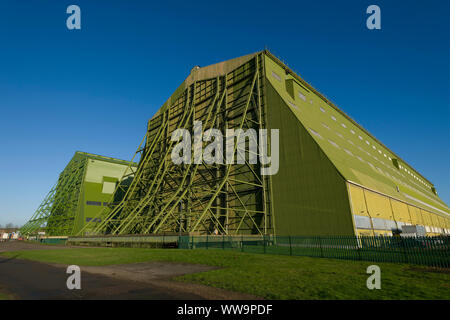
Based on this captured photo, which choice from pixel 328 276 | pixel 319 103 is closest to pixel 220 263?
pixel 328 276

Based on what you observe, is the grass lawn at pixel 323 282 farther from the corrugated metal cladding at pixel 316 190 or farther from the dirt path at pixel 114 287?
the corrugated metal cladding at pixel 316 190

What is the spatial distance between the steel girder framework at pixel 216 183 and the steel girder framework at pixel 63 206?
21.9 meters

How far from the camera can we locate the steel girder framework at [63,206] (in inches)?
2034

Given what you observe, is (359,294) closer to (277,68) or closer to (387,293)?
(387,293)

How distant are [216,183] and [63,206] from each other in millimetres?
45705

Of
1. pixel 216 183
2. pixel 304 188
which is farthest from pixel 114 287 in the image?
pixel 216 183

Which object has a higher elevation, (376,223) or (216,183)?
(216,183)

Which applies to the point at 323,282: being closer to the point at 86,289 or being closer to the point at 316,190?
the point at 86,289

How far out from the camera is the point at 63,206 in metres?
55.8

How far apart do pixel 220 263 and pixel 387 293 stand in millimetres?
7678

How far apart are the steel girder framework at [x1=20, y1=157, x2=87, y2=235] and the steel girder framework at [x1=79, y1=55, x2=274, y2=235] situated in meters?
21.9

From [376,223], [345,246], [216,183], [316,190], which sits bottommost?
[345,246]

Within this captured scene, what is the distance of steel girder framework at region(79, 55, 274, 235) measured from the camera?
25.1 m

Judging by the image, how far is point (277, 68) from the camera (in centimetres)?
3156
